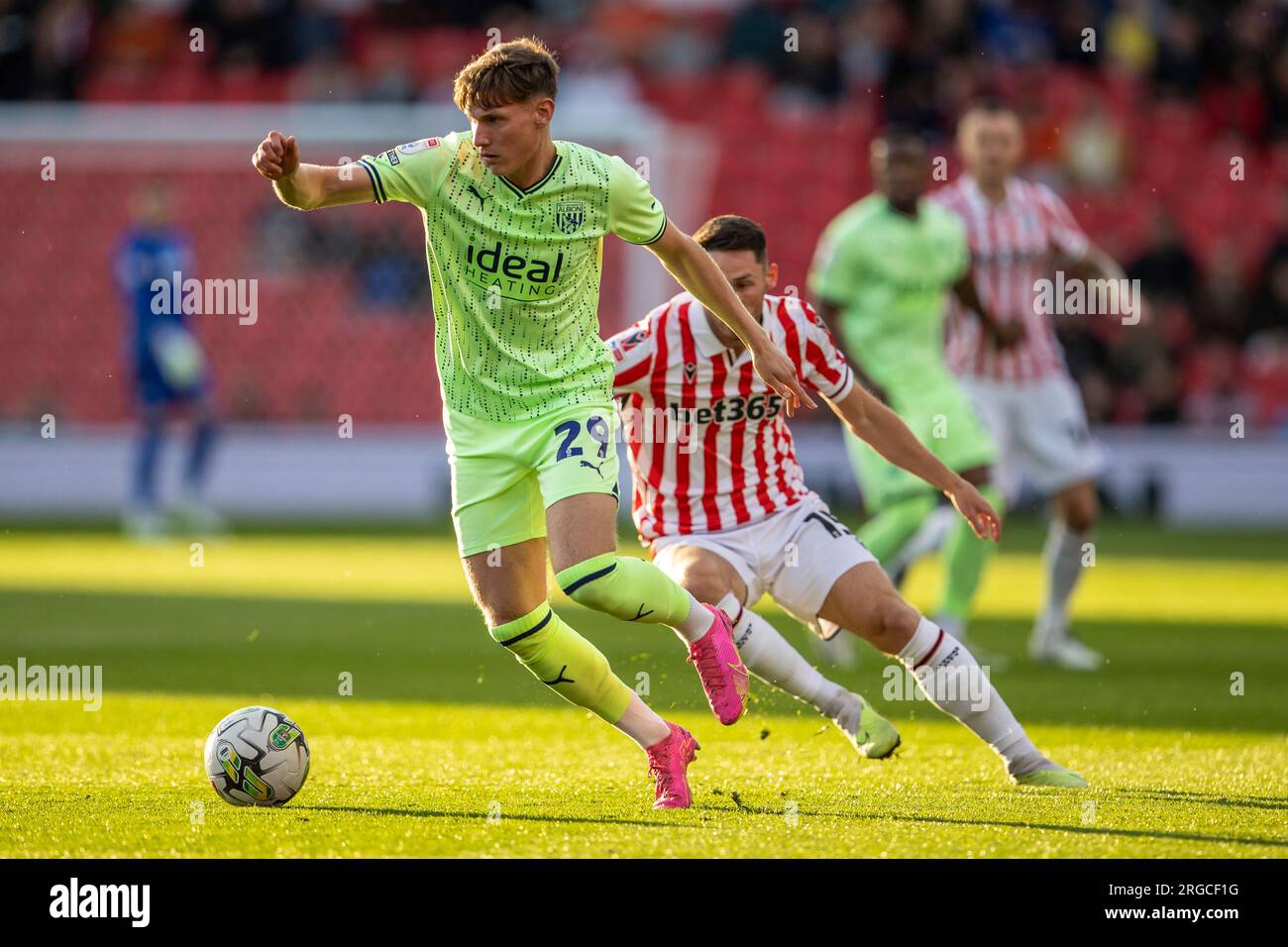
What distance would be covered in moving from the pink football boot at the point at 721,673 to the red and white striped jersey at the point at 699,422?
788mm

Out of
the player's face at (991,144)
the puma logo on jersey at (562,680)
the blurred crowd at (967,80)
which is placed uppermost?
the blurred crowd at (967,80)

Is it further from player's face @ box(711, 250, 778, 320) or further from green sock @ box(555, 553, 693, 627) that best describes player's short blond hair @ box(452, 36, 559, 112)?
green sock @ box(555, 553, 693, 627)

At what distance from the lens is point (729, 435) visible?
19.6 feet

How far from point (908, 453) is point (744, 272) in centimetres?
74

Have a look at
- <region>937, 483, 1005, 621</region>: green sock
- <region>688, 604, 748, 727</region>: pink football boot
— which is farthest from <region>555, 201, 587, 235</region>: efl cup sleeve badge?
<region>937, 483, 1005, 621</region>: green sock

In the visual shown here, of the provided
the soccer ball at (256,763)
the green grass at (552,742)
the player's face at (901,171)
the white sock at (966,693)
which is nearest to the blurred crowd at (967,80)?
the green grass at (552,742)

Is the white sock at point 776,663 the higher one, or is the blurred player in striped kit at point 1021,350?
the blurred player in striped kit at point 1021,350

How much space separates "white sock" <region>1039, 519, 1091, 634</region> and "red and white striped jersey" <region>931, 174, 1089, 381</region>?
80 cm

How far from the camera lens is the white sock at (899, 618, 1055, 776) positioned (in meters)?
5.50

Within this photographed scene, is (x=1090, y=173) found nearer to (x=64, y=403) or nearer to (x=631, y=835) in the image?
(x=64, y=403)

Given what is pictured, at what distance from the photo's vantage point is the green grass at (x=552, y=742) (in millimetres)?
4676

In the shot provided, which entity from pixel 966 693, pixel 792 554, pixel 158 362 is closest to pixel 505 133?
pixel 792 554
